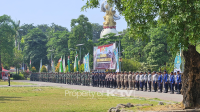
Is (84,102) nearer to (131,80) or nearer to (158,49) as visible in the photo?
(131,80)

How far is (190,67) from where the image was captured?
10492mm

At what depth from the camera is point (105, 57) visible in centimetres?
3603

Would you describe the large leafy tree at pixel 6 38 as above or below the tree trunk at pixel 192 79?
above

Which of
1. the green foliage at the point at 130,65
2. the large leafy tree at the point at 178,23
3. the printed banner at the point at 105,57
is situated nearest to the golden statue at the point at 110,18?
the green foliage at the point at 130,65

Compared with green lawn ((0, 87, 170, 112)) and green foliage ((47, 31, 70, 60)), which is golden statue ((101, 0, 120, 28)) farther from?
green lawn ((0, 87, 170, 112))

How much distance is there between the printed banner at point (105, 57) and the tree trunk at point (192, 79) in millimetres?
23333

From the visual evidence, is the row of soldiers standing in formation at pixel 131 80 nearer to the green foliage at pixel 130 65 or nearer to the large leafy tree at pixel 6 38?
the green foliage at pixel 130 65

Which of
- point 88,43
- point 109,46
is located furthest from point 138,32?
point 88,43

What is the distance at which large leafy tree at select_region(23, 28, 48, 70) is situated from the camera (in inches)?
3162

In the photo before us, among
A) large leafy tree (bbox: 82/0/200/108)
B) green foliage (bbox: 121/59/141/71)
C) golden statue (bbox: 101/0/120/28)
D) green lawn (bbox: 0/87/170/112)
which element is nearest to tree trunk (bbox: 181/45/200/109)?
large leafy tree (bbox: 82/0/200/108)

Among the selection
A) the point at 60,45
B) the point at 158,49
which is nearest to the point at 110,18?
the point at 60,45

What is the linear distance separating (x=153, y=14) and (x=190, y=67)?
2.21 metres

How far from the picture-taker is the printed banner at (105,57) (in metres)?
34.4

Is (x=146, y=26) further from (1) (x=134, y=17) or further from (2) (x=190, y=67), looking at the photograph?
(2) (x=190, y=67)
